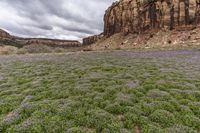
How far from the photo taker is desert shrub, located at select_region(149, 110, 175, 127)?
11485 mm

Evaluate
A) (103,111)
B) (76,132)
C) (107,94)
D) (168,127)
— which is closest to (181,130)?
(168,127)

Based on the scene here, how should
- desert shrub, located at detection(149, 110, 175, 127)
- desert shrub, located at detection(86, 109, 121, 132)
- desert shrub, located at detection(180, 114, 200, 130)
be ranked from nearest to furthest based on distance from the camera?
desert shrub, located at detection(86, 109, 121, 132) < desert shrub, located at detection(180, 114, 200, 130) < desert shrub, located at detection(149, 110, 175, 127)

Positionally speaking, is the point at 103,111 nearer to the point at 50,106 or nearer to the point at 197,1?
the point at 50,106

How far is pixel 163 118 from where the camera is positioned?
11906mm

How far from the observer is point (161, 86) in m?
19.0

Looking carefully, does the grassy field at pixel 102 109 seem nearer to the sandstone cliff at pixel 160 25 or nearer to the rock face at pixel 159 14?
the sandstone cliff at pixel 160 25

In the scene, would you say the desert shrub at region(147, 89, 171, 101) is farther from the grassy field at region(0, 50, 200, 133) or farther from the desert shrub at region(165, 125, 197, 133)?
the desert shrub at region(165, 125, 197, 133)

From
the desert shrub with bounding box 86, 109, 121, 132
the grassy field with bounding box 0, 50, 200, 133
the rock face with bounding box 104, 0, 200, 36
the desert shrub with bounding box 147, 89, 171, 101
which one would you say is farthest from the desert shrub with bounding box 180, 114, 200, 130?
the rock face with bounding box 104, 0, 200, 36

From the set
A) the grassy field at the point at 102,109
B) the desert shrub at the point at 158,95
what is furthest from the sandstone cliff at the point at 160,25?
the grassy field at the point at 102,109

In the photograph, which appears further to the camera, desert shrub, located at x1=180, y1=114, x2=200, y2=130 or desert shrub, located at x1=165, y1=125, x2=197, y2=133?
desert shrub, located at x1=180, y1=114, x2=200, y2=130

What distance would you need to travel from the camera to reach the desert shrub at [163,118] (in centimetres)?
1149

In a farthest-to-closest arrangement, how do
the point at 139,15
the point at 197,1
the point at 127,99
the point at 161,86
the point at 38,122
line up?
1. the point at 139,15
2. the point at 197,1
3. the point at 161,86
4. the point at 127,99
5. the point at 38,122

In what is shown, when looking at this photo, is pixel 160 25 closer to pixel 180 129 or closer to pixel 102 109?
pixel 102 109

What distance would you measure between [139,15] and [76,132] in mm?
187732
